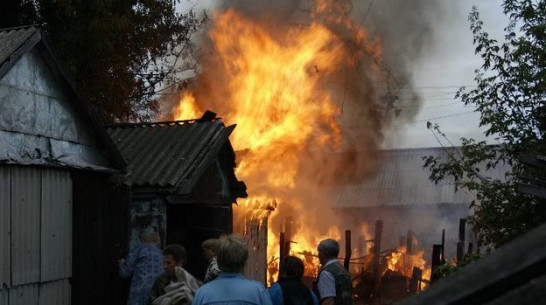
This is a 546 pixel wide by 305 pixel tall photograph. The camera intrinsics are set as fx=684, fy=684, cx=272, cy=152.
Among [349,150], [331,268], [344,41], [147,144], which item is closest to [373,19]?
[344,41]

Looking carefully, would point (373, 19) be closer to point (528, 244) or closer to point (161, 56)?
point (161, 56)

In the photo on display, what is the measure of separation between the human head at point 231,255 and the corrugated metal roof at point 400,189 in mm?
35634

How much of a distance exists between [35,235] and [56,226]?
503 mm

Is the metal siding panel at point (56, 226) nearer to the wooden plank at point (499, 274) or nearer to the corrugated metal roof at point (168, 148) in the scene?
the corrugated metal roof at point (168, 148)

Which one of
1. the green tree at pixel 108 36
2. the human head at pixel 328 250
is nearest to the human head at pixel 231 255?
the human head at pixel 328 250

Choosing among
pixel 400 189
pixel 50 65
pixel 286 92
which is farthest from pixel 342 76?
pixel 400 189

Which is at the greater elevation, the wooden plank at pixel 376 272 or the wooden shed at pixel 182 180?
the wooden shed at pixel 182 180

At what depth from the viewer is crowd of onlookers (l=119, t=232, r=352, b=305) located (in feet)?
16.8

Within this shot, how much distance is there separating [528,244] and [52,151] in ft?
28.1

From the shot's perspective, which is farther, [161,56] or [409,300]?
[161,56]

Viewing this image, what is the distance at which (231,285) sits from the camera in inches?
201

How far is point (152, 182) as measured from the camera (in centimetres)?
1196

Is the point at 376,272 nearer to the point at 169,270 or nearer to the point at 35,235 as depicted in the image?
the point at 35,235

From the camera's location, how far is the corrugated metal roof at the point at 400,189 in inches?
1654
